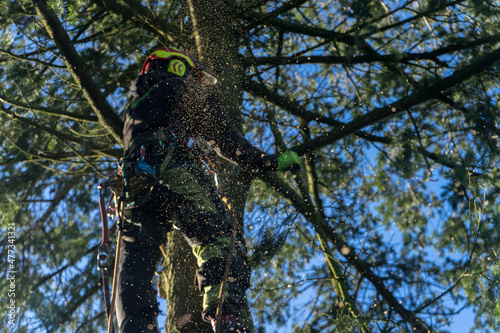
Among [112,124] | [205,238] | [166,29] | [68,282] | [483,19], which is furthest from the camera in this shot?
[68,282]

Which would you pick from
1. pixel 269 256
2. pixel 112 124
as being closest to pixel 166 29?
pixel 112 124

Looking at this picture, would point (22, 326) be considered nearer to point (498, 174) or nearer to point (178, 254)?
point (178, 254)

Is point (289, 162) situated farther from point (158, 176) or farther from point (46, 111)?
point (46, 111)

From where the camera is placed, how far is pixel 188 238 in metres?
2.81

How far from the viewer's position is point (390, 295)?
4.22m

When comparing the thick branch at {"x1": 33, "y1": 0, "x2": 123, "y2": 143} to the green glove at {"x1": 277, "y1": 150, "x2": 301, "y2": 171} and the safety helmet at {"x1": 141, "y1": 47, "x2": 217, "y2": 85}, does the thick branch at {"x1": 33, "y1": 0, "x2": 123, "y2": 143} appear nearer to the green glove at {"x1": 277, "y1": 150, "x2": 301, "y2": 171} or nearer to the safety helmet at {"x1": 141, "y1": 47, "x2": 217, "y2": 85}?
the safety helmet at {"x1": 141, "y1": 47, "x2": 217, "y2": 85}

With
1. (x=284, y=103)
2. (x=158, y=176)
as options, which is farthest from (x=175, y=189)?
(x=284, y=103)

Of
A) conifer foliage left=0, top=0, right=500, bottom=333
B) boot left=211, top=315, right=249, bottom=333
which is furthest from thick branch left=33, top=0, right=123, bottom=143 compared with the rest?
boot left=211, top=315, right=249, bottom=333

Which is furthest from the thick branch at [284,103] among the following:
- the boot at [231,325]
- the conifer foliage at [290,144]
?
the boot at [231,325]

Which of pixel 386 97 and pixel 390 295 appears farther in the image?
pixel 386 97

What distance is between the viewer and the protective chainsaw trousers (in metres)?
2.57

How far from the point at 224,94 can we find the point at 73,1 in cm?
131

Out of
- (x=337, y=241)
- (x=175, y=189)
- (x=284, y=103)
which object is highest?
(x=284, y=103)

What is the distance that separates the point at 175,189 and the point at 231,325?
787 millimetres
